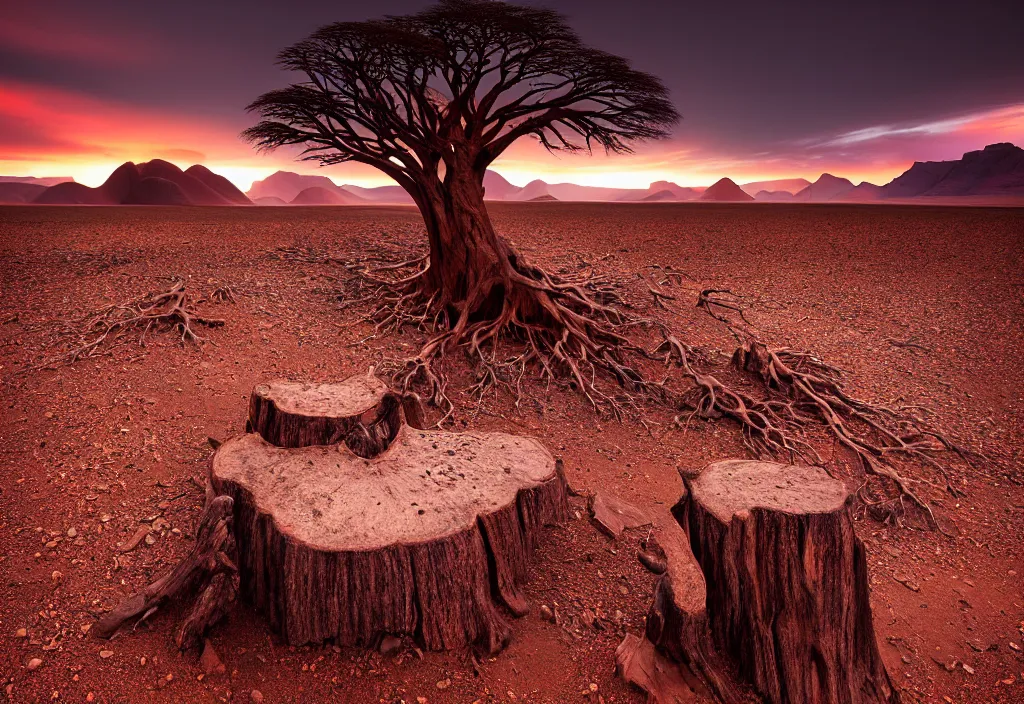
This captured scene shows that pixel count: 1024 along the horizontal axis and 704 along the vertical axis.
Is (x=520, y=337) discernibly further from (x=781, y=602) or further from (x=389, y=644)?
(x=781, y=602)

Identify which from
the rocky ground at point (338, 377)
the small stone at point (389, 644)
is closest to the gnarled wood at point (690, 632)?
the rocky ground at point (338, 377)

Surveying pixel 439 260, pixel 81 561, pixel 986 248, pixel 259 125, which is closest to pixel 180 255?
pixel 259 125

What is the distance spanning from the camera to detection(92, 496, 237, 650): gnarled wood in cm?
297

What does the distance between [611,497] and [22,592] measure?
4385 mm

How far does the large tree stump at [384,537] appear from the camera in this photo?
114 inches

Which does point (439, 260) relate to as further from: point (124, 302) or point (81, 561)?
point (81, 561)

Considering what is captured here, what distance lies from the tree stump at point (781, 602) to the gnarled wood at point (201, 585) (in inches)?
98.0

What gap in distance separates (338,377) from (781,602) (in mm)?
5226

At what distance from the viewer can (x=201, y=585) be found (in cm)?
311

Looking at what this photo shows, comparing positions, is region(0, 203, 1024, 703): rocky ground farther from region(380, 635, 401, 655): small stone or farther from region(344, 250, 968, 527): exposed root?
region(344, 250, 968, 527): exposed root

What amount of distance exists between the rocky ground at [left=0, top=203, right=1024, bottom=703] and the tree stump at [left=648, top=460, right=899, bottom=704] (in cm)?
58

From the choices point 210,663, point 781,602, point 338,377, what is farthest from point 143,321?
point 781,602

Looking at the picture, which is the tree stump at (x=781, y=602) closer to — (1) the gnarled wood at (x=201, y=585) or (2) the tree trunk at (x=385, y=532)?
(2) the tree trunk at (x=385, y=532)

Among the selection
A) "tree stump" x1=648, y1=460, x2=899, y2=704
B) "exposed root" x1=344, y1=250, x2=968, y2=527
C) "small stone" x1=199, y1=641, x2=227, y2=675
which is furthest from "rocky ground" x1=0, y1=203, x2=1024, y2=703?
"tree stump" x1=648, y1=460, x2=899, y2=704
